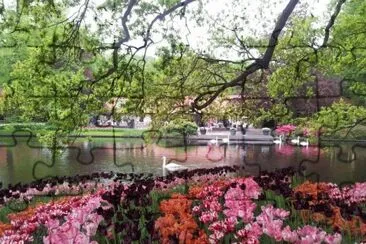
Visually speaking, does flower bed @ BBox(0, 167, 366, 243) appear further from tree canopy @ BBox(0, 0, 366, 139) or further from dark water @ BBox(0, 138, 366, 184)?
dark water @ BBox(0, 138, 366, 184)

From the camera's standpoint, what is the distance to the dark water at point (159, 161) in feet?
51.5

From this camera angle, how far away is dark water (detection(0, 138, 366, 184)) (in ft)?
51.5

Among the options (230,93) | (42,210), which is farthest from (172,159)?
(42,210)

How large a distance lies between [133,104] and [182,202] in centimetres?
390

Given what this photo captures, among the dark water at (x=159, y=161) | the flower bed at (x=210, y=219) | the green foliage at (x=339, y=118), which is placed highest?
the green foliage at (x=339, y=118)

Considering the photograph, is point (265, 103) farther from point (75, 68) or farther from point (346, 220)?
point (346, 220)

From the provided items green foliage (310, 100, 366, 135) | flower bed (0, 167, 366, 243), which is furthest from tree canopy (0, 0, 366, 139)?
flower bed (0, 167, 366, 243)

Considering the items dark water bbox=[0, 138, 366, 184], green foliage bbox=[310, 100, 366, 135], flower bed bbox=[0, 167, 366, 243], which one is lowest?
dark water bbox=[0, 138, 366, 184]

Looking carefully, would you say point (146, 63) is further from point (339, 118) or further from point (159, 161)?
point (159, 161)

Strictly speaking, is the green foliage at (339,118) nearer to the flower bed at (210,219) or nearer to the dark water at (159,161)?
the flower bed at (210,219)

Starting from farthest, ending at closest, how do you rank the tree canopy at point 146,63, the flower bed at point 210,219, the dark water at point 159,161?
the dark water at point 159,161
the tree canopy at point 146,63
the flower bed at point 210,219

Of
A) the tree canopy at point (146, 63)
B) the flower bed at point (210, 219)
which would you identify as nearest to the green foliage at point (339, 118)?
the tree canopy at point (146, 63)

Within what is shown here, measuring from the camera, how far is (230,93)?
8594 mm

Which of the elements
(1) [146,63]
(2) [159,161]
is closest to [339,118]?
(1) [146,63]
